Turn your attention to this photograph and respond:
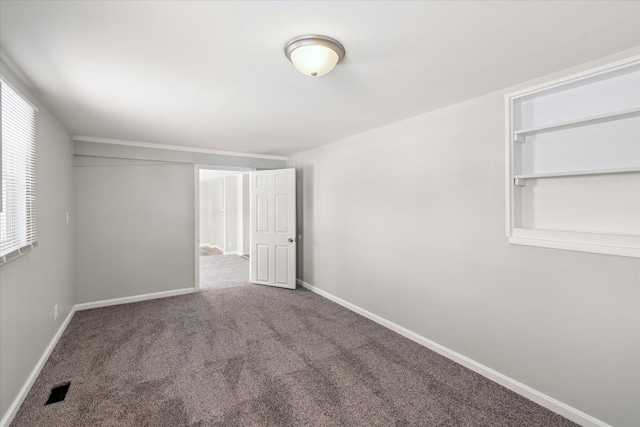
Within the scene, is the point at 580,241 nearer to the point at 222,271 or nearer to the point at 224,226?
the point at 222,271

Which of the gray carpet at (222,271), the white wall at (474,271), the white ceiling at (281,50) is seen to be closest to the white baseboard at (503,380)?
the white wall at (474,271)

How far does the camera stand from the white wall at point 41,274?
1907 millimetres

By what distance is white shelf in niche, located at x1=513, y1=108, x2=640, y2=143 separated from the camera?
5.60 feet

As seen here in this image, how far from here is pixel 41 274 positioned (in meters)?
2.54

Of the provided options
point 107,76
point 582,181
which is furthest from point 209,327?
point 582,181

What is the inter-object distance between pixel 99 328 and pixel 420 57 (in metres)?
4.18

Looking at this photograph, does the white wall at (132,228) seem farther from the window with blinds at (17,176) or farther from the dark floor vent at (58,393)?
the dark floor vent at (58,393)

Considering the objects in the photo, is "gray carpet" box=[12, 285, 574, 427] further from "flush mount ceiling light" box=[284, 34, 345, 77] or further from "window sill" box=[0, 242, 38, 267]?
"flush mount ceiling light" box=[284, 34, 345, 77]

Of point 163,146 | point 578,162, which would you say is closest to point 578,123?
point 578,162

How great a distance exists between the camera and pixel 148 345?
2951 millimetres

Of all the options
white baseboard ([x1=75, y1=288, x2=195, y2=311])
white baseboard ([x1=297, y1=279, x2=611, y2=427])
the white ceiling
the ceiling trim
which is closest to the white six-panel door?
the ceiling trim

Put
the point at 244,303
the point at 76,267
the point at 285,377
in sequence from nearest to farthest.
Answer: the point at 285,377
the point at 76,267
the point at 244,303

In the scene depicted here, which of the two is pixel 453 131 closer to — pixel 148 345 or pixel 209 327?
pixel 209 327

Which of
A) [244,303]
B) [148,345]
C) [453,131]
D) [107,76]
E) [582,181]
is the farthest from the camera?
[244,303]
